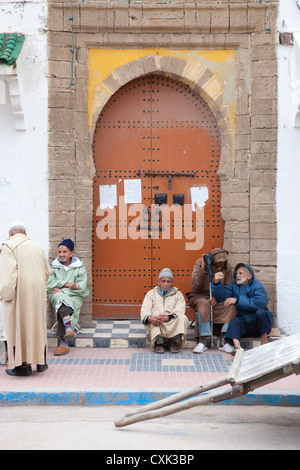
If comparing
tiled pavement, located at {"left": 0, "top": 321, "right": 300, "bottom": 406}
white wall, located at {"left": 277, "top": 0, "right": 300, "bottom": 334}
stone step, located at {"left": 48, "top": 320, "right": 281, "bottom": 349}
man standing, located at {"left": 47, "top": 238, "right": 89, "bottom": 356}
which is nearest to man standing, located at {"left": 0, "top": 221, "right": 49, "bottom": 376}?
tiled pavement, located at {"left": 0, "top": 321, "right": 300, "bottom": 406}

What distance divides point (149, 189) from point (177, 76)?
1.49 m

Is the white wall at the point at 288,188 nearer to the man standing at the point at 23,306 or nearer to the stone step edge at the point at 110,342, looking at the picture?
the stone step edge at the point at 110,342

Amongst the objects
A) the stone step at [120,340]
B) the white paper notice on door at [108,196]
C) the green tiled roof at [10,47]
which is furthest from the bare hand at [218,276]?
the green tiled roof at [10,47]

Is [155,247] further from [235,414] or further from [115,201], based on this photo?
[235,414]

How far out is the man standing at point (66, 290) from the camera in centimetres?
695

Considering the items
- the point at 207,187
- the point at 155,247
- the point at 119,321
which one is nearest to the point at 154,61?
the point at 207,187

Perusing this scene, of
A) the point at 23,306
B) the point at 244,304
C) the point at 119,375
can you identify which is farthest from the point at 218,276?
the point at 23,306

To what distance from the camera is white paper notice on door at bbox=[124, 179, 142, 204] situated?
7.88 metres

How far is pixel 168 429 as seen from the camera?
186 inches

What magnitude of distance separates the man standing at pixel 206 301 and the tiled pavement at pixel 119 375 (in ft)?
0.74

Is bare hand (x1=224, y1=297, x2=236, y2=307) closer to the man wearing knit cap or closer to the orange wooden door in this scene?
the man wearing knit cap

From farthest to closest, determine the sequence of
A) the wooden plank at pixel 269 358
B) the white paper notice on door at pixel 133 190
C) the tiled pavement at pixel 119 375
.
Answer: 1. the white paper notice on door at pixel 133 190
2. the tiled pavement at pixel 119 375
3. the wooden plank at pixel 269 358

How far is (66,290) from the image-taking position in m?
7.14

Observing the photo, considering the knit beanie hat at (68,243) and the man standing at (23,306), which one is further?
the knit beanie hat at (68,243)
